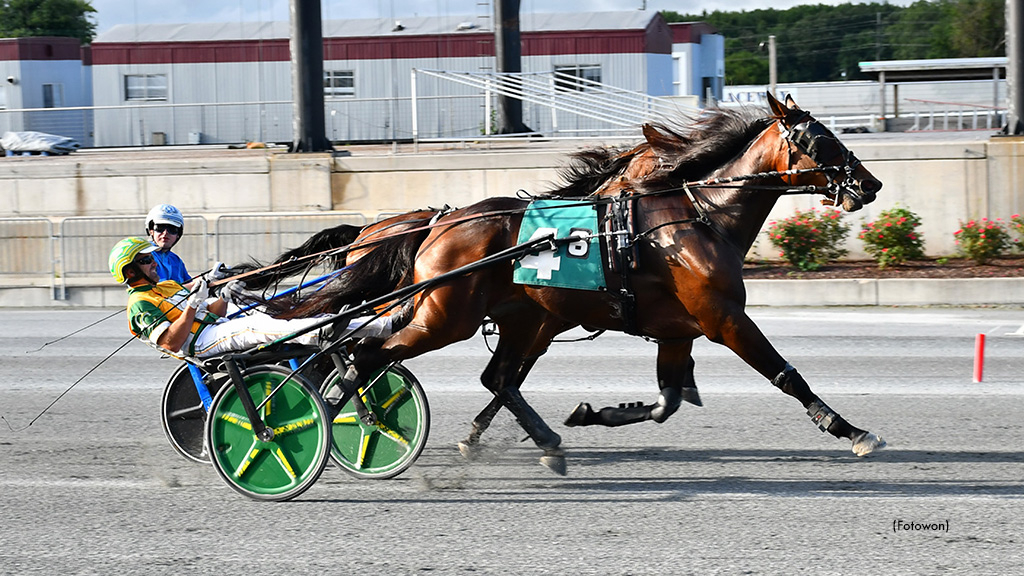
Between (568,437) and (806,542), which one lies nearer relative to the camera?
(806,542)

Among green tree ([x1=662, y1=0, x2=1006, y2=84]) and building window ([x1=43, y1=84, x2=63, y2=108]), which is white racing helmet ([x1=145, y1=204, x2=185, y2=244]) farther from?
green tree ([x1=662, y1=0, x2=1006, y2=84])

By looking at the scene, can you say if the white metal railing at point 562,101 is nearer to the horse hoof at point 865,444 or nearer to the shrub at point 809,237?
the shrub at point 809,237

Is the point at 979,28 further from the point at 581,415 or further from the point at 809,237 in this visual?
the point at 581,415

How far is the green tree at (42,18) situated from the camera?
64938 mm

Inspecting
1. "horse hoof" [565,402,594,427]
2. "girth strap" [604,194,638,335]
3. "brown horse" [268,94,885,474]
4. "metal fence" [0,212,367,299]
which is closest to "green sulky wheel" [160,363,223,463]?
"brown horse" [268,94,885,474]

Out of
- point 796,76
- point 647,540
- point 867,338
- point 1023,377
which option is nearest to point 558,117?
point 867,338

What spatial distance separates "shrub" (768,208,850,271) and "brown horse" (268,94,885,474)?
8042 mm

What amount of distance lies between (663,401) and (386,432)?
5.00 feet

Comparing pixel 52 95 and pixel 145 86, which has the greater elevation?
pixel 52 95

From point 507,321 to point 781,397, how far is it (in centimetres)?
258

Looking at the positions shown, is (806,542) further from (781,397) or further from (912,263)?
(912,263)

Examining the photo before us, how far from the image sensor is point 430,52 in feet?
97.9

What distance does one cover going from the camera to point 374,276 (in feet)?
20.7

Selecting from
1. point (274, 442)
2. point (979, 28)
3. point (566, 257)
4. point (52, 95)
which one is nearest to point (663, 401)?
point (566, 257)
